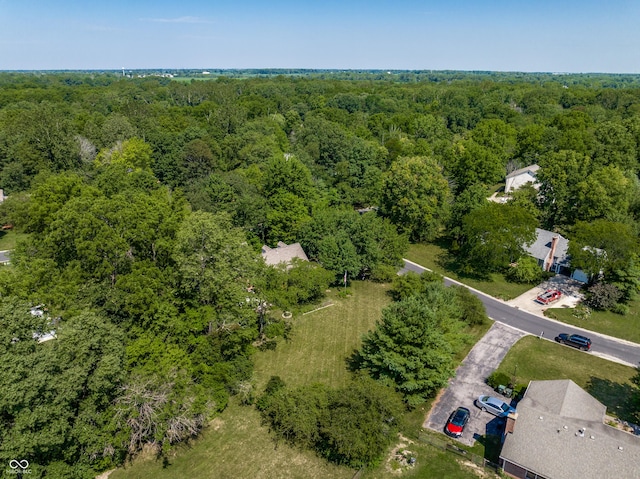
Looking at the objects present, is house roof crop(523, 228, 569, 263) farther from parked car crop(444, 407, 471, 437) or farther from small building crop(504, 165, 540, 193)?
parked car crop(444, 407, 471, 437)

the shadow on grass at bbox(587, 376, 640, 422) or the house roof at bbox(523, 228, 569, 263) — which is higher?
the house roof at bbox(523, 228, 569, 263)

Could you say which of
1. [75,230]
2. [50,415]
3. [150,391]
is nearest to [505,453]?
[150,391]

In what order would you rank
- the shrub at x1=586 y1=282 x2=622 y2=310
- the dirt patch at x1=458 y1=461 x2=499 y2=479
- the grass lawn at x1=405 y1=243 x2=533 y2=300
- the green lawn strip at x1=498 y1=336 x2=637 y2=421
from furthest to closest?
the grass lawn at x1=405 y1=243 x2=533 y2=300
the shrub at x1=586 y1=282 x2=622 y2=310
the green lawn strip at x1=498 y1=336 x2=637 y2=421
the dirt patch at x1=458 y1=461 x2=499 y2=479

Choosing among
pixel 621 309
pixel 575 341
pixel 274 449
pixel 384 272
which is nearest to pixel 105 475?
pixel 274 449

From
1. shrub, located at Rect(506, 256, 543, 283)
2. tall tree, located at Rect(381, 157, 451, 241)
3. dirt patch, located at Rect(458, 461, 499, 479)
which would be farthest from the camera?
tall tree, located at Rect(381, 157, 451, 241)

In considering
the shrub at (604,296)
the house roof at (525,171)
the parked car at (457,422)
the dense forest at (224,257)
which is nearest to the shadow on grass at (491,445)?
the parked car at (457,422)

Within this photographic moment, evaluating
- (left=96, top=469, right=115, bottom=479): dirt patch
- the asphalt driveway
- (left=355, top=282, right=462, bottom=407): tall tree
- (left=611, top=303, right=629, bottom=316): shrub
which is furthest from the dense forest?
the asphalt driveway

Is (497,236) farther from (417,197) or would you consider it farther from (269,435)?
(269,435)
